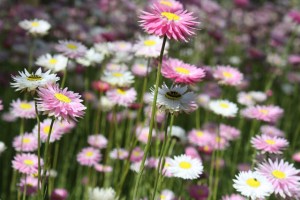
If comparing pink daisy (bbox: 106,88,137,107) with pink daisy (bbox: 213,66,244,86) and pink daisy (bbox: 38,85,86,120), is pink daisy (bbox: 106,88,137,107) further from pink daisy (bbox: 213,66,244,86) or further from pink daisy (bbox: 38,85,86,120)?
pink daisy (bbox: 38,85,86,120)

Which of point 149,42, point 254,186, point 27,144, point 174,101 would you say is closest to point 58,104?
point 174,101

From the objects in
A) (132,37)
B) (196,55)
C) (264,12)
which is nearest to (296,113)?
(196,55)

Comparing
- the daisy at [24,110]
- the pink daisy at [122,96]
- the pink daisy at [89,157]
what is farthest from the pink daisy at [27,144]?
the pink daisy at [122,96]

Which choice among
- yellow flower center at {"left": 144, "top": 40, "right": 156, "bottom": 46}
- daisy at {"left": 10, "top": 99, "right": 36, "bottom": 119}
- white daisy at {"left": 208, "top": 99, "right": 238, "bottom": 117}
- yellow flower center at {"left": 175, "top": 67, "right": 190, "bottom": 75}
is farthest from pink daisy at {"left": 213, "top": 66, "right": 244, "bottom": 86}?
daisy at {"left": 10, "top": 99, "right": 36, "bottom": 119}

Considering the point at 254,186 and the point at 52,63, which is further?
the point at 52,63

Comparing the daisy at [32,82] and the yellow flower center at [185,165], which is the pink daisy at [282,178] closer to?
the yellow flower center at [185,165]

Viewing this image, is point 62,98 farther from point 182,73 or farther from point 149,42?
point 149,42

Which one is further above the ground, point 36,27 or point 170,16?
point 36,27
